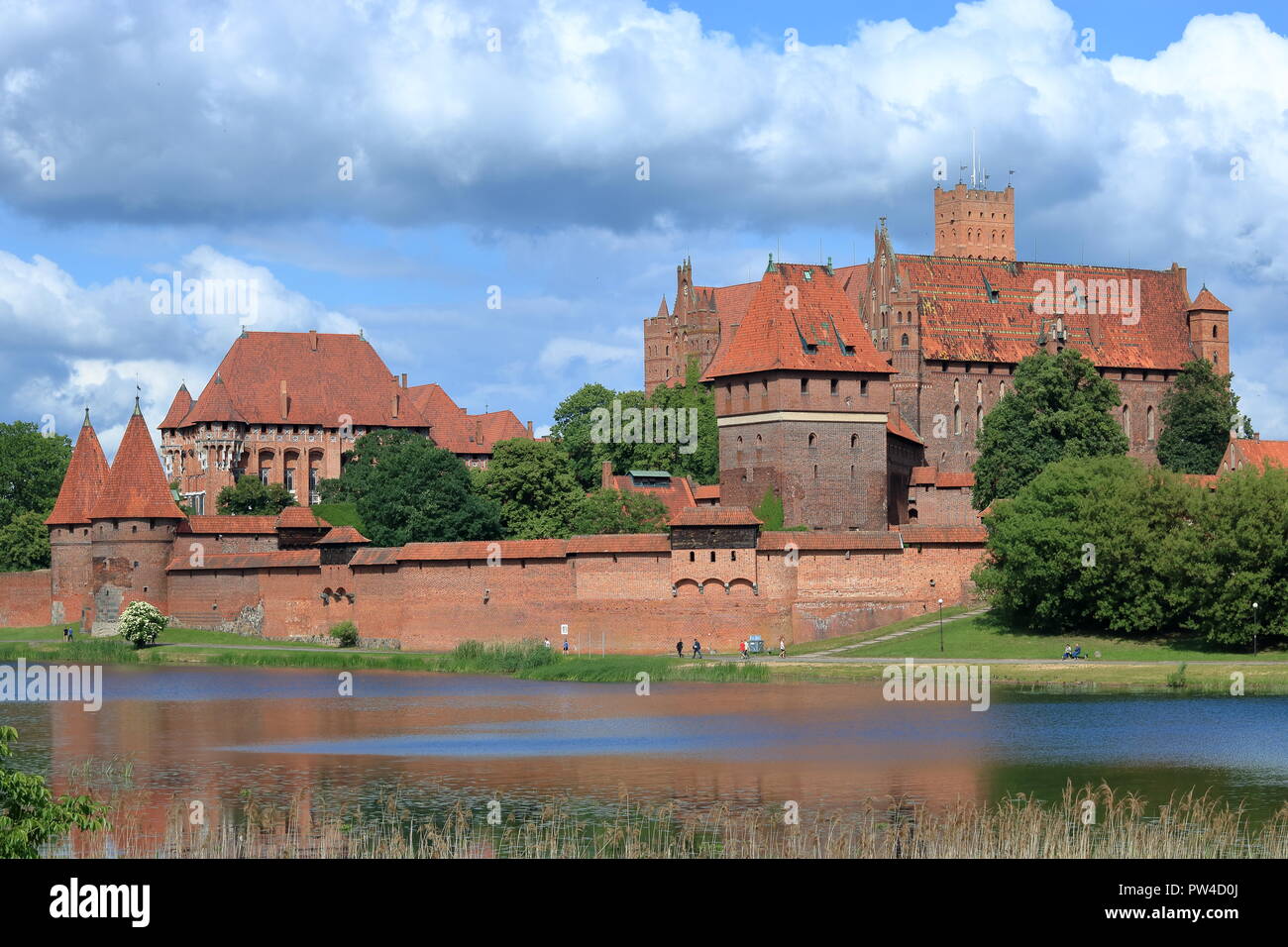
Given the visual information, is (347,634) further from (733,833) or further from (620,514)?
(733,833)

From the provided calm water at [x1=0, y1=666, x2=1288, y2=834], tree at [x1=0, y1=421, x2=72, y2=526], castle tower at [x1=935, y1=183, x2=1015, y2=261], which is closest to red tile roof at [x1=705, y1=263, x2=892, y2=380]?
calm water at [x1=0, y1=666, x2=1288, y2=834]

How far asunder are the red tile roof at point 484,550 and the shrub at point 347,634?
2786mm

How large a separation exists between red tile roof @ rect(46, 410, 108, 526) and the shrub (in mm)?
12670

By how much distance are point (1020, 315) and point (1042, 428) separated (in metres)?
15.7

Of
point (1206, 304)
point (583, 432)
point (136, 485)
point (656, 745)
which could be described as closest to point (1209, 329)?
point (1206, 304)

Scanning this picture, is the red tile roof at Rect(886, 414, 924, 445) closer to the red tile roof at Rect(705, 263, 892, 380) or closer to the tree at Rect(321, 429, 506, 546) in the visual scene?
the red tile roof at Rect(705, 263, 892, 380)

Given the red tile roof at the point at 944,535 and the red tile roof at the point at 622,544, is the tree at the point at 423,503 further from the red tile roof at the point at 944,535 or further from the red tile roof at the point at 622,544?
the red tile roof at the point at 944,535

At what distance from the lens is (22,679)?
49.3 metres

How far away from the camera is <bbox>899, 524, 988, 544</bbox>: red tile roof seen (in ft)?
175

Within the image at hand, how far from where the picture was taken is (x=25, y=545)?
251 ft

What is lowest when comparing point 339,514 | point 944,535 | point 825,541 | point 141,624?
point 141,624

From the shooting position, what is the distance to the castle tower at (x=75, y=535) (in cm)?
6531

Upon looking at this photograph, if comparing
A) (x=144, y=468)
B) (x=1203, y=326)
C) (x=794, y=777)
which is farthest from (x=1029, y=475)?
(x=794, y=777)
